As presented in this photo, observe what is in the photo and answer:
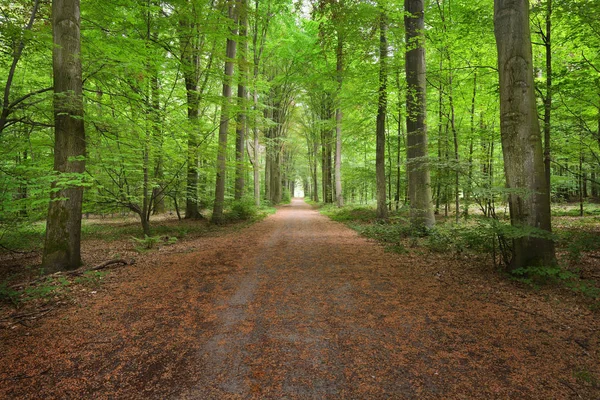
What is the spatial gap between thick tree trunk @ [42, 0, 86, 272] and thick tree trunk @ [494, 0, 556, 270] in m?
7.64

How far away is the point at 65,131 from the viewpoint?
5.28m

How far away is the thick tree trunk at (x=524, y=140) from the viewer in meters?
4.41

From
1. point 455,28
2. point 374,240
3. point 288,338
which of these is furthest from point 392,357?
point 455,28

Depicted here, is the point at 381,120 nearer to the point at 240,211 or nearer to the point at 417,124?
the point at 417,124

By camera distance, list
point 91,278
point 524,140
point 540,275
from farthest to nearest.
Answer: point 91,278 → point 524,140 → point 540,275

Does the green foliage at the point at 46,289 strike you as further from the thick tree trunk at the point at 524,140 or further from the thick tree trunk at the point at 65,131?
the thick tree trunk at the point at 524,140

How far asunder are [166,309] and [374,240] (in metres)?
6.60

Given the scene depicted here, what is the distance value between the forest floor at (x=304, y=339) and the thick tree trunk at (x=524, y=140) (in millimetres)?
762

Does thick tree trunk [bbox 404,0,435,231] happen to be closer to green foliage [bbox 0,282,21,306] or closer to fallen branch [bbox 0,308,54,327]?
fallen branch [bbox 0,308,54,327]

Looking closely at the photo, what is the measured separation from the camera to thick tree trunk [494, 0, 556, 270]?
4.41 metres

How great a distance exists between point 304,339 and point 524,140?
4.63 meters

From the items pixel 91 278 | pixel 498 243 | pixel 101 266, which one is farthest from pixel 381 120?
pixel 91 278

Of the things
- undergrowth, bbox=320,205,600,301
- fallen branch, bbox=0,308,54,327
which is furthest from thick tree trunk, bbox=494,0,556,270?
fallen branch, bbox=0,308,54,327

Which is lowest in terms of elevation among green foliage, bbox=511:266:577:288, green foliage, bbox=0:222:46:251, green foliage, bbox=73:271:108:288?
green foliage, bbox=73:271:108:288
